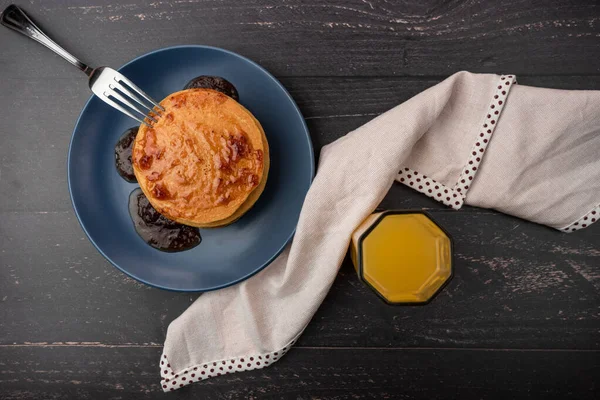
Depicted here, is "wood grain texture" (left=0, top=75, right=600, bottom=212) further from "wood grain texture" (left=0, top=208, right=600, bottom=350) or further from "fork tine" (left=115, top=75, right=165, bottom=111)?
"fork tine" (left=115, top=75, right=165, bottom=111)

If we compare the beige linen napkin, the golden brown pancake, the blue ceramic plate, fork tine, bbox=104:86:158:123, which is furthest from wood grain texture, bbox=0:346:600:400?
fork tine, bbox=104:86:158:123

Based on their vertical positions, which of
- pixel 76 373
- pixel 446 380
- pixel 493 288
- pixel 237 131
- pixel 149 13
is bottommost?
pixel 76 373

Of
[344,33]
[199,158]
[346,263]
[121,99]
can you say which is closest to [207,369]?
[346,263]

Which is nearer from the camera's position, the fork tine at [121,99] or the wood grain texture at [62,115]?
the fork tine at [121,99]

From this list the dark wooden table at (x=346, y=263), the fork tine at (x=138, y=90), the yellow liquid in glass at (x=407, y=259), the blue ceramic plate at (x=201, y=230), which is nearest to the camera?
the yellow liquid in glass at (x=407, y=259)

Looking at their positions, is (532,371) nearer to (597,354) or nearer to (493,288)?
(597,354)

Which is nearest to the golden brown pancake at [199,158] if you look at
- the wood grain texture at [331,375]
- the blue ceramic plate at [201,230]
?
the blue ceramic plate at [201,230]

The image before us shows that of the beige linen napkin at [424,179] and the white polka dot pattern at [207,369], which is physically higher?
the beige linen napkin at [424,179]

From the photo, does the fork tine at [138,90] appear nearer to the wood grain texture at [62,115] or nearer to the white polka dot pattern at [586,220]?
the wood grain texture at [62,115]

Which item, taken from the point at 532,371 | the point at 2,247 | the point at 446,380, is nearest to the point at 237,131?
the point at 2,247
